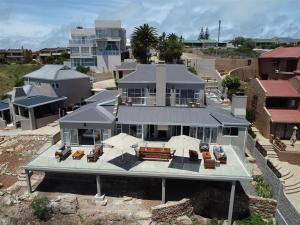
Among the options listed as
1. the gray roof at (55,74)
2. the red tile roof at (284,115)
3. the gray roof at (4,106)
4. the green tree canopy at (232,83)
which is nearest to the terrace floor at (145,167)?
the red tile roof at (284,115)

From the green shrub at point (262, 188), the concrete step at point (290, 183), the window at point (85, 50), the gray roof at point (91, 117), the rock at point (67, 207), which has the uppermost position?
the window at point (85, 50)

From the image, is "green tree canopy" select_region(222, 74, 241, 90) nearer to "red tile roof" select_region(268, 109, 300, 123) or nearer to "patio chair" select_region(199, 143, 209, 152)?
"red tile roof" select_region(268, 109, 300, 123)

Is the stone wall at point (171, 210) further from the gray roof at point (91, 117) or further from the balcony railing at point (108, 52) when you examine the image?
the balcony railing at point (108, 52)

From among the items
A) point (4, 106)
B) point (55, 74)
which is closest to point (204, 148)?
point (55, 74)

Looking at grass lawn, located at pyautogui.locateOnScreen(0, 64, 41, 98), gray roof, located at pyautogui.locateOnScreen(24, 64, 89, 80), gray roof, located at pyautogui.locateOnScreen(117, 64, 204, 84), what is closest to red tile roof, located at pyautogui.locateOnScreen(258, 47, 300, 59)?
gray roof, located at pyautogui.locateOnScreen(117, 64, 204, 84)

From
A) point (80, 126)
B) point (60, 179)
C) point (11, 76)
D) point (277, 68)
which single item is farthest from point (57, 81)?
point (11, 76)

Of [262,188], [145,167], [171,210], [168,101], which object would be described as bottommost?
[171,210]

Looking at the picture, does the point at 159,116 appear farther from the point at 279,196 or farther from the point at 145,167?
the point at 279,196
